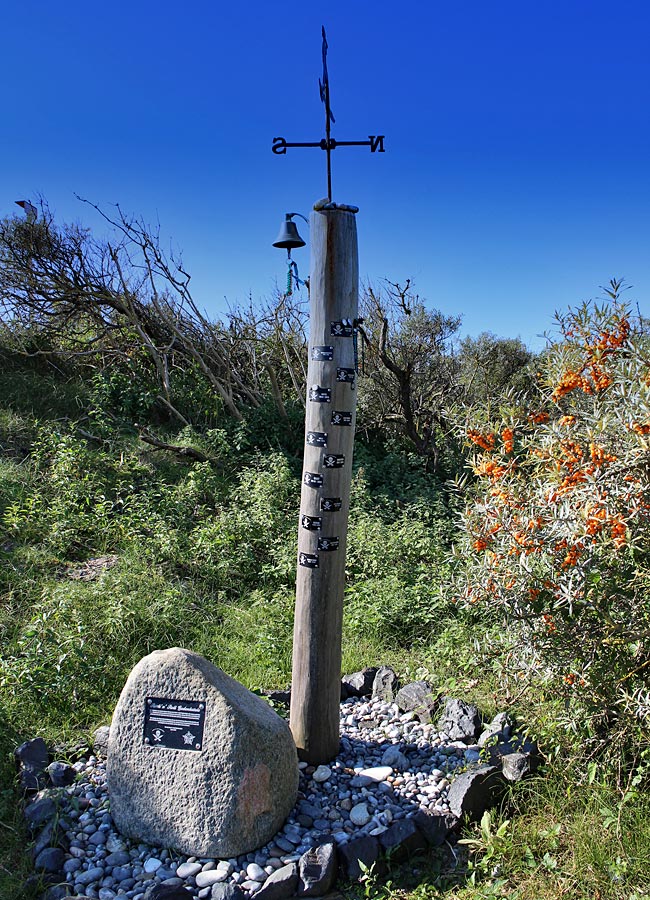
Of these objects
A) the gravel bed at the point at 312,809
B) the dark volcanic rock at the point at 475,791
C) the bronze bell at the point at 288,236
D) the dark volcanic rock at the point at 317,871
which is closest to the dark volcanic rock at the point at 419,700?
the gravel bed at the point at 312,809

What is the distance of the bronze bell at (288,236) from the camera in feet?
15.3

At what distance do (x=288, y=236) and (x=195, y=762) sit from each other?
3335 mm

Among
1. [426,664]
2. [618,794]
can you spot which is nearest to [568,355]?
[618,794]

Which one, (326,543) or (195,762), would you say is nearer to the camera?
(195,762)

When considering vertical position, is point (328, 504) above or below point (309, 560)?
above

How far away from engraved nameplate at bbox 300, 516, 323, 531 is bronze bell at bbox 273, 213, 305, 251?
2031 mm

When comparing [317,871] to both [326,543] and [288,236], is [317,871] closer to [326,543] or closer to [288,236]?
[326,543]

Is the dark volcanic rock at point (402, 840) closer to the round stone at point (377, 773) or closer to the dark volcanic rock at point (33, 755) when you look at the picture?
the round stone at point (377, 773)

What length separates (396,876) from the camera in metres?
3.02

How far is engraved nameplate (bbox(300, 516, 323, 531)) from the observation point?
360 centimetres

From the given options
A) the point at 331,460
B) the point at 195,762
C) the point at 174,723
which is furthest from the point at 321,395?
the point at 195,762

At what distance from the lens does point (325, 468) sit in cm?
357

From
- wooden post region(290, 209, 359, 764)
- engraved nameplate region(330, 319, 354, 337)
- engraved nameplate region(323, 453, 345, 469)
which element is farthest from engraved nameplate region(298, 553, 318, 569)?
engraved nameplate region(330, 319, 354, 337)

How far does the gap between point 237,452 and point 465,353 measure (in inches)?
167
